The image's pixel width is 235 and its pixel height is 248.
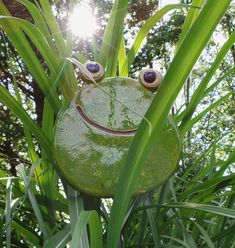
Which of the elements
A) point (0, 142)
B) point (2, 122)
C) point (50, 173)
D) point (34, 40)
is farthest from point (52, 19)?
point (0, 142)

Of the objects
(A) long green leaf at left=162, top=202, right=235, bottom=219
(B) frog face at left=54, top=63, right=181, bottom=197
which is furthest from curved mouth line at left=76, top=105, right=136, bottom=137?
(A) long green leaf at left=162, top=202, right=235, bottom=219

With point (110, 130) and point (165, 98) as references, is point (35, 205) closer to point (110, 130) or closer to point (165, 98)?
point (110, 130)

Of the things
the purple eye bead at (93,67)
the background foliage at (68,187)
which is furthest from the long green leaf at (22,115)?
the purple eye bead at (93,67)

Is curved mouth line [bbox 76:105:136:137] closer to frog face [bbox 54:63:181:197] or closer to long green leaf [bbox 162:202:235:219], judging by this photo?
frog face [bbox 54:63:181:197]

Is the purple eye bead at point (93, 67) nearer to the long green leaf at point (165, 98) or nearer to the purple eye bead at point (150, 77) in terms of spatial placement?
the purple eye bead at point (150, 77)

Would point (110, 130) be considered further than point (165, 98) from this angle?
Yes

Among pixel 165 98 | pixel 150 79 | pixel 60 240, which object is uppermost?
pixel 150 79

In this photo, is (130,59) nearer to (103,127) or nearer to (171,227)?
(103,127)

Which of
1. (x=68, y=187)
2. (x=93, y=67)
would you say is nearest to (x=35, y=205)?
(x=68, y=187)
